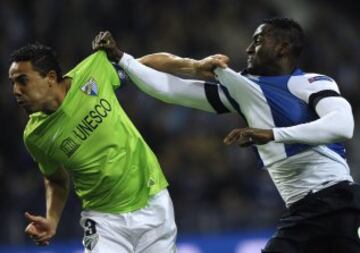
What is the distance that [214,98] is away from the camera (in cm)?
551

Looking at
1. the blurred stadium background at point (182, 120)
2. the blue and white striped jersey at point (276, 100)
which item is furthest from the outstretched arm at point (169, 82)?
the blurred stadium background at point (182, 120)

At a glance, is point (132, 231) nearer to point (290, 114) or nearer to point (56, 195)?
point (56, 195)

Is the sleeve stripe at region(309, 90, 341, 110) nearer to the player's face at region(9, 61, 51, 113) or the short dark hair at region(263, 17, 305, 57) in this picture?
the short dark hair at region(263, 17, 305, 57)

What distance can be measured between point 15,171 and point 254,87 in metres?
5.21

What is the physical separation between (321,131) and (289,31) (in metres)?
0.77

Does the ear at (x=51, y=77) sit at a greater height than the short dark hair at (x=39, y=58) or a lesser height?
lesser

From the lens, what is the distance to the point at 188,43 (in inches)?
480

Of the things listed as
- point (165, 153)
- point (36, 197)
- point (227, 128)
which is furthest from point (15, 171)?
point (227, 128)

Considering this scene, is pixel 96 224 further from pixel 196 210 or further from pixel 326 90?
pixel 196 210

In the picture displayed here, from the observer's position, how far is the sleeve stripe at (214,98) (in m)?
5.51

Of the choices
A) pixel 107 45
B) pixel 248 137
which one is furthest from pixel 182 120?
pixel 248 137

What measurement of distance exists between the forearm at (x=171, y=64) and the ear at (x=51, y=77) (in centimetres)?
54

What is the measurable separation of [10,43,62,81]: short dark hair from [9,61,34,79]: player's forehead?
20 mm

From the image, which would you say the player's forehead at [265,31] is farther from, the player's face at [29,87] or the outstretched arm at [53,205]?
the outstretched arm at [53,205]
